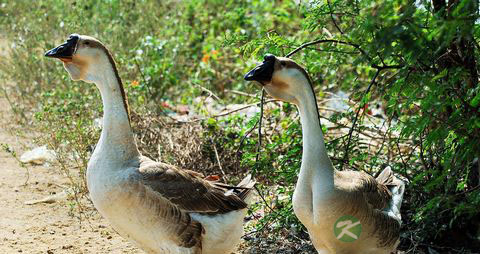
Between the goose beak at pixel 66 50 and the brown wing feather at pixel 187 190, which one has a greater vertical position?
the goose beak at pixel 66 50

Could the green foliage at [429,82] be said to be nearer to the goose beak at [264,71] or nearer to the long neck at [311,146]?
the long neck at [311,146]

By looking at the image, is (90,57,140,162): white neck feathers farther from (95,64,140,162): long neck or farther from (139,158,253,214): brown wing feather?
(139,158,253,214): brown wing feather

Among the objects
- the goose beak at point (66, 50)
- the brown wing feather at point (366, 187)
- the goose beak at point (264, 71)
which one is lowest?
the brown wing feather at point (366, 187)

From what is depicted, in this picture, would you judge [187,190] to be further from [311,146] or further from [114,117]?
[311,146]

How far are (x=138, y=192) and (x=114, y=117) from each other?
580mm

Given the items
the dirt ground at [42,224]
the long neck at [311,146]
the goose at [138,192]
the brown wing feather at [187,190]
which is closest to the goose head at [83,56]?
the goose at [138,192]

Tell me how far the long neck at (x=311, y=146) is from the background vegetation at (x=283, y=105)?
0.48 meters

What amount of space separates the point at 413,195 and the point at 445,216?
358 mm

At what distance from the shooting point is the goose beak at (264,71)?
445cm

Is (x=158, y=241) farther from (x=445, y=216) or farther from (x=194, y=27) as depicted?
(x=194, y=27)

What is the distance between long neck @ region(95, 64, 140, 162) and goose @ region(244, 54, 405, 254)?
1.03 m

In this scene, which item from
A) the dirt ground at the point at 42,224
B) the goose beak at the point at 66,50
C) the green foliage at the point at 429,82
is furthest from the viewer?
the dirt ground at the point at 42,224

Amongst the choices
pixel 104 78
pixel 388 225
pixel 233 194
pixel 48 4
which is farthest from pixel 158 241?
pixel 48 4

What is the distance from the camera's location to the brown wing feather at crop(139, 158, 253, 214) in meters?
4.88
